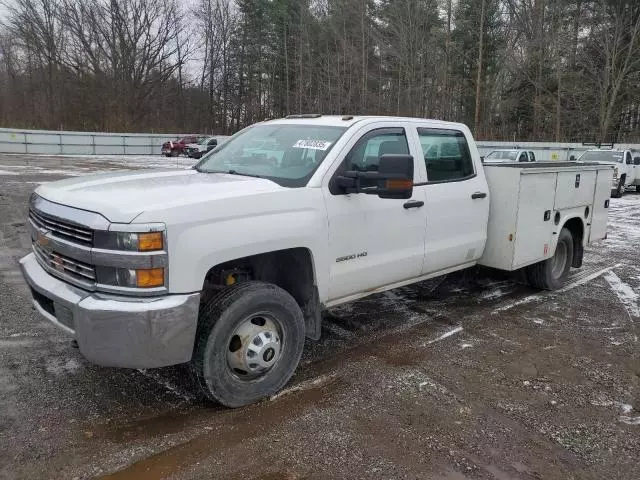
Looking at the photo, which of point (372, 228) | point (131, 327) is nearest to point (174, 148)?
point (372, 228)

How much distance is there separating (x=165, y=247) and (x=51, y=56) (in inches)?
2315

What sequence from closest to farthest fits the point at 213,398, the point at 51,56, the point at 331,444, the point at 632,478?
the point at 632,478 → the point at 331,444 → the point at 213,398 → the point at 51,56

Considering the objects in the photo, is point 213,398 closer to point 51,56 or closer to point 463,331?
point 463,331

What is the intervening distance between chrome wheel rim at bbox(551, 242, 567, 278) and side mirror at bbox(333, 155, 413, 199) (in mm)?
3780

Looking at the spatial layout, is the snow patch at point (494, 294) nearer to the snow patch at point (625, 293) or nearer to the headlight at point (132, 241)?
the snow patch at point (625, 293)

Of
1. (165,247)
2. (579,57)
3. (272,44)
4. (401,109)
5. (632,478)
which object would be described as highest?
(272,44)

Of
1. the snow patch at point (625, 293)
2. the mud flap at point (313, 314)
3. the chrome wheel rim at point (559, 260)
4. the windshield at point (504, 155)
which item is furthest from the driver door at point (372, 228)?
the windshield at point (504, 155)

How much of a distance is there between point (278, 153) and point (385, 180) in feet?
3.52

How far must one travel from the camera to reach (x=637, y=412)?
3764 millimetres

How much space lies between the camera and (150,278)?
306 cm

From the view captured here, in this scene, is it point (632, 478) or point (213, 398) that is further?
point (213, 398)

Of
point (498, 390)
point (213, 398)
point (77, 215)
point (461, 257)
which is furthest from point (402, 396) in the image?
point (77, 215)

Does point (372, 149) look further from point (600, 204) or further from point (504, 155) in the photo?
point (504, 155)

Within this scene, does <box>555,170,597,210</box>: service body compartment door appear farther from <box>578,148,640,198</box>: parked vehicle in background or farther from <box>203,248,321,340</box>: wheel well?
<box>578,148,640,198</box>: parked vehicle in background
